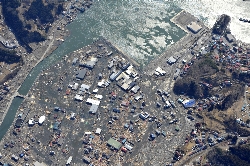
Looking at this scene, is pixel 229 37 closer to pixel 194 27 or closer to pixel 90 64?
pixel 194 27

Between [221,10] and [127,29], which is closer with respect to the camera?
[127,29]

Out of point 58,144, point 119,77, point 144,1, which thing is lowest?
point 58,144

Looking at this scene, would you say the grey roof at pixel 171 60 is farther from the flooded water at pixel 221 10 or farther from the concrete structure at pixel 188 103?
the flooded water at pixel 221 10

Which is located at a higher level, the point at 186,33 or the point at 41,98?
the point at 186,33

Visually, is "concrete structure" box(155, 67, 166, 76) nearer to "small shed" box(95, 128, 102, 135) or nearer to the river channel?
the river channel

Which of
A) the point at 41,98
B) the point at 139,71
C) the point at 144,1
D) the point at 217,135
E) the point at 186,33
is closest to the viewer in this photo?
the point at 217,135

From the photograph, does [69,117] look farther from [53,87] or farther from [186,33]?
[186,33]

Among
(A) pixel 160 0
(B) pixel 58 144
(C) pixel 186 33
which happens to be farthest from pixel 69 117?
(A) pixel 160 0

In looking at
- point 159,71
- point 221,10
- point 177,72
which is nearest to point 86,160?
point 159,71

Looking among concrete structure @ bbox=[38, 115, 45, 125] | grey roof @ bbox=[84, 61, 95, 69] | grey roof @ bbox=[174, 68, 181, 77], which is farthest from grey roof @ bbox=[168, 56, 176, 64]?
concrete structure @ bbox=[38, 115, 45, 125]
